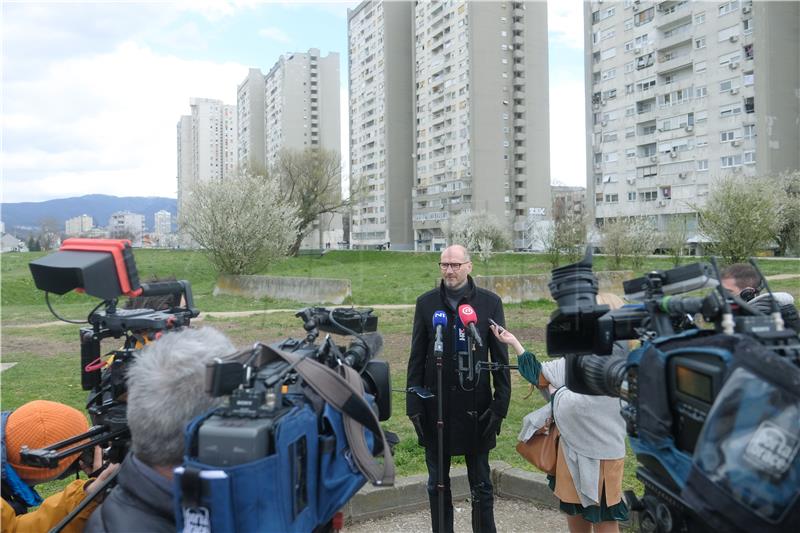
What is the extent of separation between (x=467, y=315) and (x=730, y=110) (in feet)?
153

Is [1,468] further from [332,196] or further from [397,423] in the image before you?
[332,196]

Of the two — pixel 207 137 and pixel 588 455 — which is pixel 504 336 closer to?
pixel 588 455

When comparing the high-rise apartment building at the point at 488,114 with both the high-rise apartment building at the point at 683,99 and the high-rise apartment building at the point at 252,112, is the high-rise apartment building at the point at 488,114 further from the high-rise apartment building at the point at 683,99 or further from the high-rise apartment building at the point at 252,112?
the high-rise apartment building at the point at 252,112

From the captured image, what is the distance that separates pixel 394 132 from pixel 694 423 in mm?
78002

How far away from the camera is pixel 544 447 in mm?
3199

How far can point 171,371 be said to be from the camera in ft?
4.94

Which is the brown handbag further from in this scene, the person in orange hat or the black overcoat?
the person in orange hat

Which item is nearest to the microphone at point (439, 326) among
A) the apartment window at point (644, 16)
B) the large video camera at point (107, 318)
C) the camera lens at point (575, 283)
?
the large video camera at point (107, 318)

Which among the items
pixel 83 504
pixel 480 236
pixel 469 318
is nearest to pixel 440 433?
pixel 469 318

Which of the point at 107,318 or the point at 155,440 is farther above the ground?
the point at 107,318

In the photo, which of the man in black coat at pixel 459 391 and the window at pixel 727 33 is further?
the window at pixel 727 33

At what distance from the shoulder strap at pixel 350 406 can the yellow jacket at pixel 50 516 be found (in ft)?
3.07

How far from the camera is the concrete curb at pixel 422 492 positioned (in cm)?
Result: 409

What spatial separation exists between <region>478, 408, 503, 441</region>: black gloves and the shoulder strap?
237 centimetres
